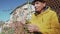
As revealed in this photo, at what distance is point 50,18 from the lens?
2.21 m

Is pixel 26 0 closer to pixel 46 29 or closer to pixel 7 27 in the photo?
pixel 7 27

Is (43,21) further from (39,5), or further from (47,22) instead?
(39,5)

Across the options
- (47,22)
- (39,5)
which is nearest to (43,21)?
(47,22)

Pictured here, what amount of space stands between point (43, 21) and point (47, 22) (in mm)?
53

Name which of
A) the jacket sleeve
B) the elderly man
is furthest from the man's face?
the jacket sleeve

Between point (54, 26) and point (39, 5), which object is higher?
point (39, 5)

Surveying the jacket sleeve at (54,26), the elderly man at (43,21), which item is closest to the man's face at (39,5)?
the elderly man at (43,21)

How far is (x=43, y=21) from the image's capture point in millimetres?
2262

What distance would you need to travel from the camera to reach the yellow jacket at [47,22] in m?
2.15

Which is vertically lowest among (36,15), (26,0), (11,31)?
(11,31)

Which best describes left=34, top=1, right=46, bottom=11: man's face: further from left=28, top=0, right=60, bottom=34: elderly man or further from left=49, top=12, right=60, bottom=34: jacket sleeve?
left=49, top=12, right=60, bottom=34: jacket sleeve

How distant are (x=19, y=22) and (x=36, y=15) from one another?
1.71 ft

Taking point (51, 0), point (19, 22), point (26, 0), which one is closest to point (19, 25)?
point (19, 22)

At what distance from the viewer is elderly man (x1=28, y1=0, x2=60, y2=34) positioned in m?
2.16
